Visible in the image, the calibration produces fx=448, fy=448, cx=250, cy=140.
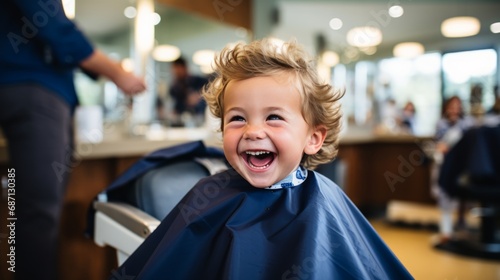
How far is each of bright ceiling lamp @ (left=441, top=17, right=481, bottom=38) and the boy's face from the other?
18.8 ft

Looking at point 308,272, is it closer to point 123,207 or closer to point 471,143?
point 123,207

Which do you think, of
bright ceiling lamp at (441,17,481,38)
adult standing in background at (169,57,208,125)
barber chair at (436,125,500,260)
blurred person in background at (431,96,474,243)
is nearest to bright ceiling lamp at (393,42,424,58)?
bright ceiling lamp at (441,17,481,38)

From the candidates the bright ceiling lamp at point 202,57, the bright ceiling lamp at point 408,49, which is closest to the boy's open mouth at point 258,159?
the bright ceiling lamp at point 202,57

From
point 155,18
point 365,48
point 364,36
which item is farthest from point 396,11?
point 155,18

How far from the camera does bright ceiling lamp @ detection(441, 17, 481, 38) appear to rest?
593 centimetres

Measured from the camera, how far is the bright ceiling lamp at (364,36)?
253 inches

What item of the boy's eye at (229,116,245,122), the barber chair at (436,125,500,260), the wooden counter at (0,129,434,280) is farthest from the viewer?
the barber chair at (436,125,500,260)

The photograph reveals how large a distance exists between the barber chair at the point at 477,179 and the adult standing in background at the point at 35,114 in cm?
341

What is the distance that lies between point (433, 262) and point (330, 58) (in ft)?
11.3

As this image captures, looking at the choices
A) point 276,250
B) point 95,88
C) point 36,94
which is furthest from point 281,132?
point 95,88

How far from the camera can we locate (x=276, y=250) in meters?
0.98

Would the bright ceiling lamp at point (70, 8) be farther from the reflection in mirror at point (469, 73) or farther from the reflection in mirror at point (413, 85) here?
the reflection in mirror at point (413, 85)

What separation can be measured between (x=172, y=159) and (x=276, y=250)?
58 cm

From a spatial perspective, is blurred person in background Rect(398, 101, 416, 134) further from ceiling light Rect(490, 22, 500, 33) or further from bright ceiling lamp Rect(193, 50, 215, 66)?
bright ceiling lamp Rect(193, 50, 215, 66)
